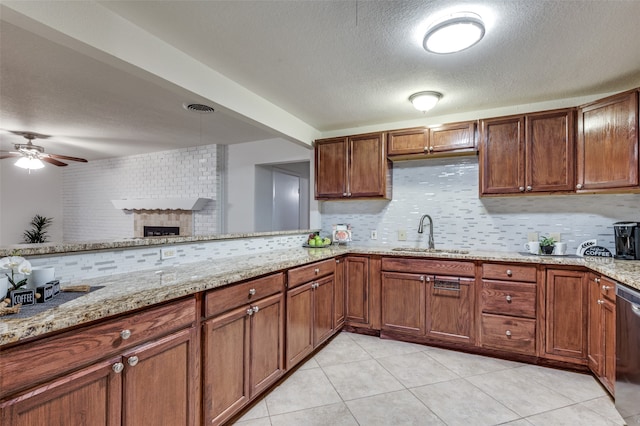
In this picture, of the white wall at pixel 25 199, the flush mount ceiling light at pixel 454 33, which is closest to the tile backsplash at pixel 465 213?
the flush mount ceiling light at pixel 454 33

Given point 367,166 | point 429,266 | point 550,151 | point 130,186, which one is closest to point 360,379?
point 429,266

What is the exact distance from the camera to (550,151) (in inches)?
103

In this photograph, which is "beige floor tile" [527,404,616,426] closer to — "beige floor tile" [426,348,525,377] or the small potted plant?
"beige floor tile" [426,348,525,377]

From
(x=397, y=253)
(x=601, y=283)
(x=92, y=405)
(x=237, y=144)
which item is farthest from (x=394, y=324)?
(x=237, y=144)

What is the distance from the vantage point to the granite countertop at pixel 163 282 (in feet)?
3.21

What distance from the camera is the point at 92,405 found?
1.09 metres

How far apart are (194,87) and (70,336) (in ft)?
5.48

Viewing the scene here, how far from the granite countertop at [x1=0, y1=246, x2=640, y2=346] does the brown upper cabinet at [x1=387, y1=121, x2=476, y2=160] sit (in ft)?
3.44

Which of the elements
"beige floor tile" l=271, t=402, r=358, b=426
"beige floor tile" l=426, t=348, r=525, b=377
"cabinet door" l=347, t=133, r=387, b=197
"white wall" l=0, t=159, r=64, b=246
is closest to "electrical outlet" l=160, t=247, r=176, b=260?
"beige floor tile" l=271, t=402, r=358, b=426

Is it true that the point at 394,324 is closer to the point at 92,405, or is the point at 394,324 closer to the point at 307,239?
the point at 307,239

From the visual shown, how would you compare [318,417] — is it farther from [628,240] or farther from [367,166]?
[628,240]

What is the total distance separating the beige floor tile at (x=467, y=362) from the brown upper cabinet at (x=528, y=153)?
1.48m

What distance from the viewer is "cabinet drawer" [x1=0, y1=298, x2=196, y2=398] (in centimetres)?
90

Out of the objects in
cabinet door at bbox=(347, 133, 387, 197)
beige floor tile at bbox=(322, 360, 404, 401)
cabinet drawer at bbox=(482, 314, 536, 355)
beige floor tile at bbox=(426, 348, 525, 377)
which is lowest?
beige floor tile at bbox=(426, 348, 525, 377)
